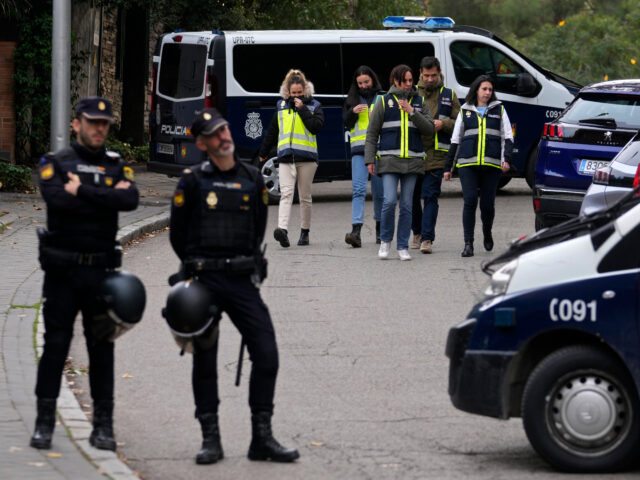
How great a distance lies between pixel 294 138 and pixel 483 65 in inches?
251

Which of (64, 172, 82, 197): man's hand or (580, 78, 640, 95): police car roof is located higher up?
(580, 78, 640, 95): police car roof

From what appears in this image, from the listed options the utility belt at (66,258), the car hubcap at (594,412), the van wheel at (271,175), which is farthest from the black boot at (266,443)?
the van wheel at (271,175)

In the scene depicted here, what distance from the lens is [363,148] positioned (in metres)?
14.5

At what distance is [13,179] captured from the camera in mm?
19281

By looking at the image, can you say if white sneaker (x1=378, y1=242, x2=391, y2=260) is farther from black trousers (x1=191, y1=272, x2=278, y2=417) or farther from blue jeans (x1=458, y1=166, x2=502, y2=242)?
black trousers (x1=191, y1=272, x2=278, y2=417)

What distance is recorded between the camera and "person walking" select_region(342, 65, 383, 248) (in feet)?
47.9

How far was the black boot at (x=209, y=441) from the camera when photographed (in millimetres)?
6512

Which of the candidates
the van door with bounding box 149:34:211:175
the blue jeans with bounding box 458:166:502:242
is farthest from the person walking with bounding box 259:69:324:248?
the van door with bounding box 149:34:211:175

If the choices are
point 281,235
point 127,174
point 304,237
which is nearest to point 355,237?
point 304,237

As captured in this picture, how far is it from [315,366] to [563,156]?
20.7 feet

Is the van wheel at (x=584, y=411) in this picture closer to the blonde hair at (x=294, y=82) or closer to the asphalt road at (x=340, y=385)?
the asphalt road at (x=340, y=385)

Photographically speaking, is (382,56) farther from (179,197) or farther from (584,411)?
(584,411)

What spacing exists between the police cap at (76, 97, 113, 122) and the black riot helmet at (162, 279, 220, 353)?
3.00 ft

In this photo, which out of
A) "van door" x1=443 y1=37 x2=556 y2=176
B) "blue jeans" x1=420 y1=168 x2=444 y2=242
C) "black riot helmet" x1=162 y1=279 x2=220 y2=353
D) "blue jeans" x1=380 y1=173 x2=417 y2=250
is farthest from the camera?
"van door" x1=443 y1=37 x2=556 y2=176
